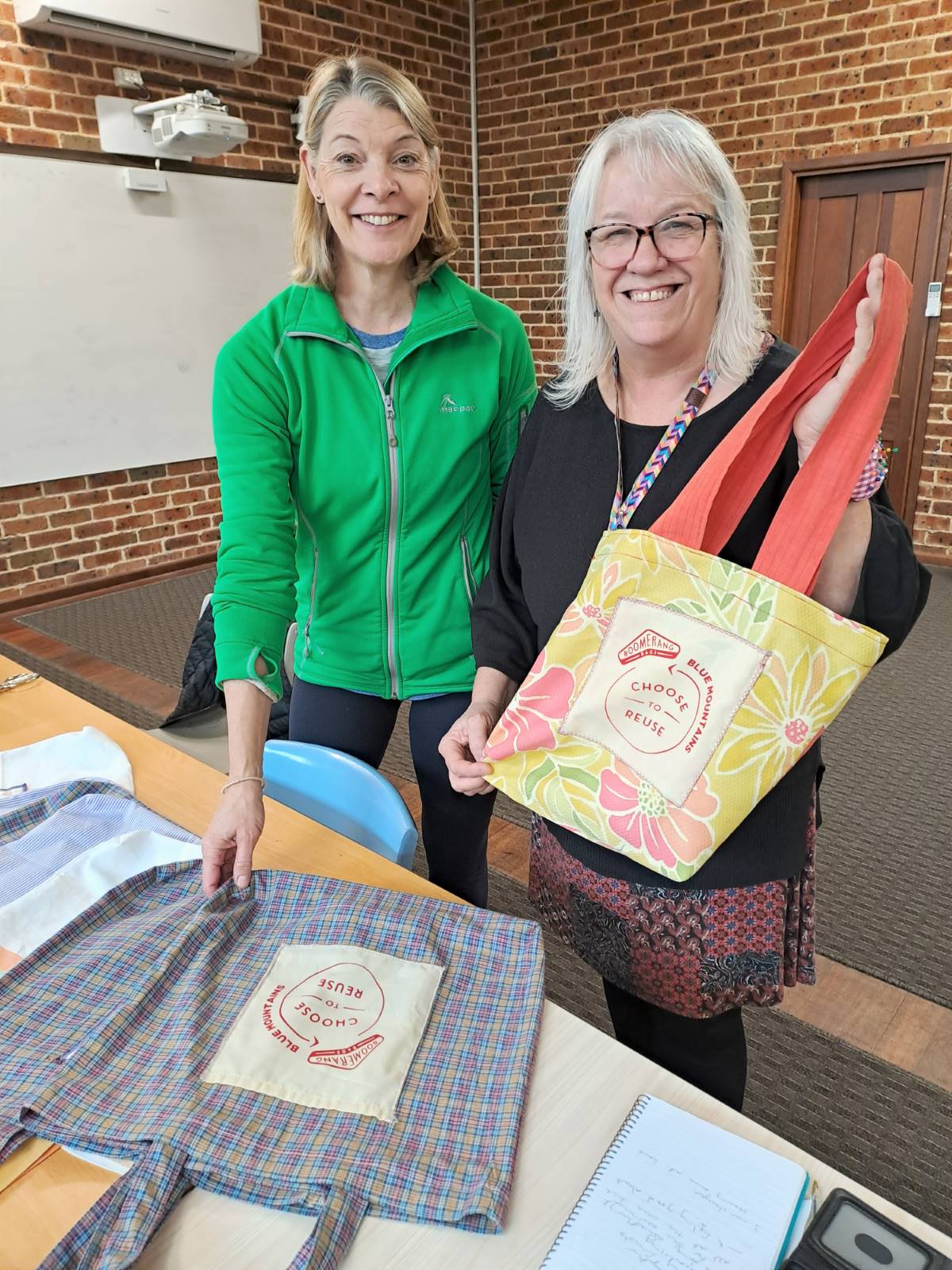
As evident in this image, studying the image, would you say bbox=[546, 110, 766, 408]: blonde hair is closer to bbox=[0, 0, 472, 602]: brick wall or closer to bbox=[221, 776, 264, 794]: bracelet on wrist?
bbox=[221, 776, 264, 794]: bracelet on wrist

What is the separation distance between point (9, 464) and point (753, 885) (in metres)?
4.14

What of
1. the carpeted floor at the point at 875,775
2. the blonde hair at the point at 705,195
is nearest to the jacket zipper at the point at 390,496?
the blonde hair at the point at 705,195

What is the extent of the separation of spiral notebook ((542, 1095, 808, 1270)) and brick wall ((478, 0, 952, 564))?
Result: 453 centimetres

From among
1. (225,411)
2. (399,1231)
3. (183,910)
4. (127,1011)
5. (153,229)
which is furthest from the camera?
(153,229)

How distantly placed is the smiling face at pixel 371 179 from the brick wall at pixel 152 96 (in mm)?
2471

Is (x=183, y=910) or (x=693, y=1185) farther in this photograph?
(x=183, y=910)

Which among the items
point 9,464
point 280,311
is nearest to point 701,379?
point 280,311

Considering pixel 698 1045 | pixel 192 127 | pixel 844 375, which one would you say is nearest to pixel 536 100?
pixel 192 127

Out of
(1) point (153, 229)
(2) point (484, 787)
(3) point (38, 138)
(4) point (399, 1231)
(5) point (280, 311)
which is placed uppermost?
(3) point (38, 138)

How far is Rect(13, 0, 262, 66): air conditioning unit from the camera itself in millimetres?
3666

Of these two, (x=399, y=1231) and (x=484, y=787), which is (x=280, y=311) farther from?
(x=399, y=1231)

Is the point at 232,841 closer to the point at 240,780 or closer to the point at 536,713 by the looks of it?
the point at 240,780

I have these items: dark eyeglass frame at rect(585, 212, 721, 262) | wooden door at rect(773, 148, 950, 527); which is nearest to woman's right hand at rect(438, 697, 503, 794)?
dark eyeglass frame at rect(585, 212, 721, 262)

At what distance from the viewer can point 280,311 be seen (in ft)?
4.24
